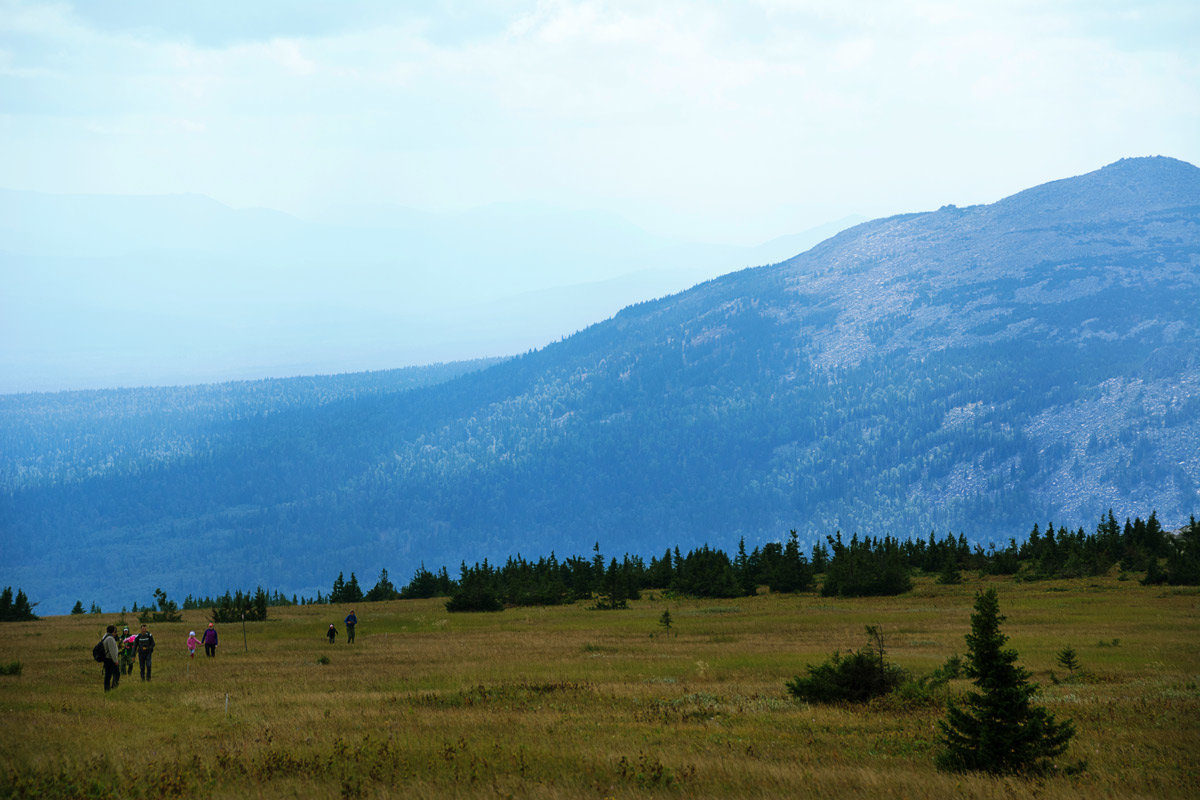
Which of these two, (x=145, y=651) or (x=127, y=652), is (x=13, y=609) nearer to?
(x=127, y=652)

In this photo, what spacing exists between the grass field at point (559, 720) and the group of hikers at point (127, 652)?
60cm

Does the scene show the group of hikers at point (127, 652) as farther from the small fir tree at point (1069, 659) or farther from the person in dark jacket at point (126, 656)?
the small fir tree at point (1069, 659)

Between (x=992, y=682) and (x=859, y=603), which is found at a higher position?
(x=992, y=682)

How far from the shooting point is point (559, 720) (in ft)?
67.1

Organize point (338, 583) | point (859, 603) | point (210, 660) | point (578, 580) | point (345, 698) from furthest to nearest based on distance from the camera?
point (338, 583)
point (578, 580)
point (859, 603)
point (210, 660)
point (345, 698)

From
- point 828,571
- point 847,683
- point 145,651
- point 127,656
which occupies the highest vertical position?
point 145,651

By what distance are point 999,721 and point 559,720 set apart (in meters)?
8.98

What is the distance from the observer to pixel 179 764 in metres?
15.8

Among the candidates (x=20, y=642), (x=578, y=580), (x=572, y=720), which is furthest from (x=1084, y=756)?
(x=578, y=580)

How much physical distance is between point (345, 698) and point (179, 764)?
932 cm

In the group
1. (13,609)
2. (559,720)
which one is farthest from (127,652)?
(13,609)

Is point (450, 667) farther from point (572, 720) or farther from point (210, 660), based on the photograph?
point (572, 720)

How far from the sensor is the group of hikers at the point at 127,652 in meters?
26.9

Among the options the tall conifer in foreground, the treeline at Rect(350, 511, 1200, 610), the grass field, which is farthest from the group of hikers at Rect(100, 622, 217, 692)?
the treeline at Rect(350, 511, 1200, 610)
